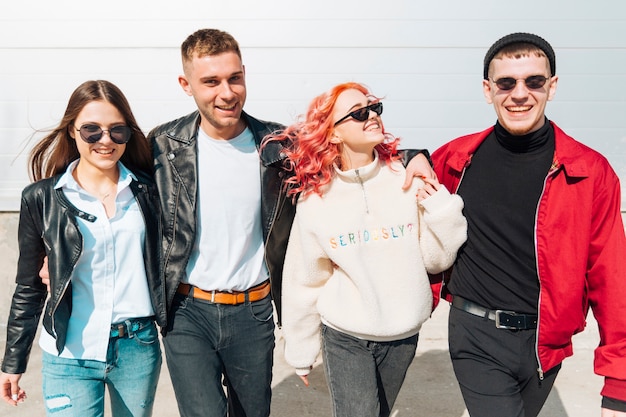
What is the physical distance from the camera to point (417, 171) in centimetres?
258

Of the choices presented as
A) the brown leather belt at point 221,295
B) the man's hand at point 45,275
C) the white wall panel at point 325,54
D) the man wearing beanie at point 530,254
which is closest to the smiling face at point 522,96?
the man wearing beanie at point 530,254

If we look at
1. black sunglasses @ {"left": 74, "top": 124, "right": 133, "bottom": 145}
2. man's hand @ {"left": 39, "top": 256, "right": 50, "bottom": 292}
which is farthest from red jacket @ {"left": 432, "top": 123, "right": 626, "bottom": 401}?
man's hand @ {"left": 39, "top": 256, "right": 50, "bottom": 292}

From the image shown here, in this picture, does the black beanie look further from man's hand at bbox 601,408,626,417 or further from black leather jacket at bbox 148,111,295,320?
man's hand at bbox 601,408,626,417

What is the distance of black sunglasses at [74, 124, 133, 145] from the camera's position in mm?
2490

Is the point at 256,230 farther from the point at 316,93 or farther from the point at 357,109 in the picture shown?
the point at 316,93

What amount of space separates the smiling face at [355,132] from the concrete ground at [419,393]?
225 cm

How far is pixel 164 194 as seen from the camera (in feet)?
9.05

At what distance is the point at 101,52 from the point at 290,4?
5.68ft

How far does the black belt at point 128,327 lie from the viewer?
8.09 ft

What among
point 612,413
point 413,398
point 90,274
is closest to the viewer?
point 612,413

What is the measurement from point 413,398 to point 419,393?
10cm

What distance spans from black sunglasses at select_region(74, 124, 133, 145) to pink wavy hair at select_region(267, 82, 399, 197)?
0.73 m

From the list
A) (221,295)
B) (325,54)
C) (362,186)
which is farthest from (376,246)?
(325,54)

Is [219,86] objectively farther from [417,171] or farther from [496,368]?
[496,368]
